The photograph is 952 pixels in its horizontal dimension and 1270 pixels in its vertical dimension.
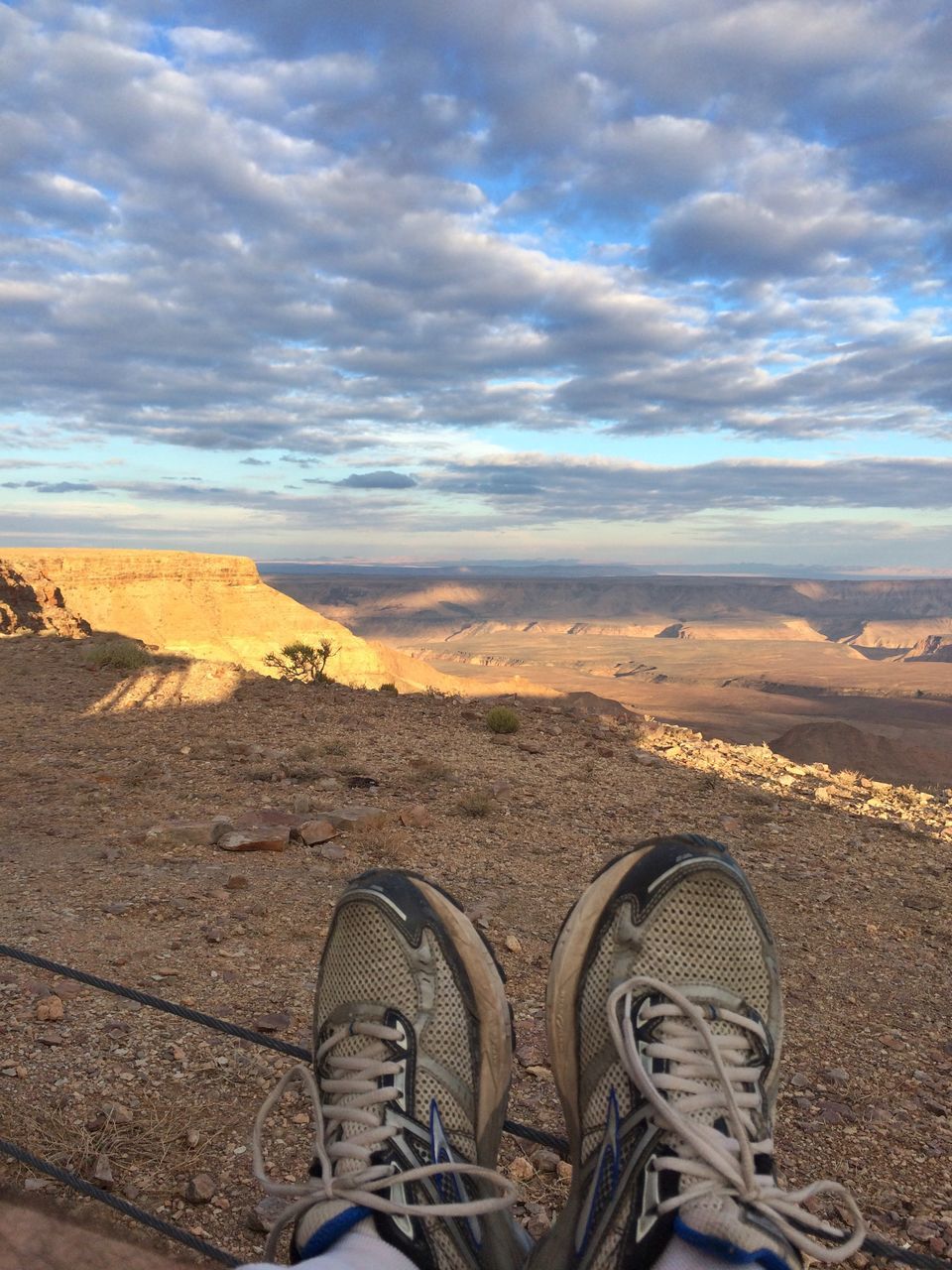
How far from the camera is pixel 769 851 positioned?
560cm

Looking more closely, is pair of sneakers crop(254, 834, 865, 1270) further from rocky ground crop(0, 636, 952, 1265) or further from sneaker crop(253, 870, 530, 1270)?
rocky ground crop(0, 636, 952, 1265)

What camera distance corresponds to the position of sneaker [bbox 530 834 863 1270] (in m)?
1.41

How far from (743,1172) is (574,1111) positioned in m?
0.39

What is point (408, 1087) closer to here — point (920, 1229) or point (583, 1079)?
point (583, 1079)

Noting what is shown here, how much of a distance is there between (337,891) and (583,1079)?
2.62m

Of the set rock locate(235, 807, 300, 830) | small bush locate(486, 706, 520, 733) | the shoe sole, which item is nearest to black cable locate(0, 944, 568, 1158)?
the shoe sole

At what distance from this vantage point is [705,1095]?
162cm

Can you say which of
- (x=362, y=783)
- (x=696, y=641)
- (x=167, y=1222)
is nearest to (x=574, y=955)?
(x=167, y=1222)

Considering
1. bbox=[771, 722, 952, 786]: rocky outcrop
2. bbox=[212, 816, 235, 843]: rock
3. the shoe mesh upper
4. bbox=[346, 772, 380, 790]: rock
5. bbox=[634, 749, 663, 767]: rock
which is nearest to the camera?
the shoe mesh upper

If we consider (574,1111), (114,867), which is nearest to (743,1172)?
(574,1111)

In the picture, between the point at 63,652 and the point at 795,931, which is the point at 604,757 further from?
the point at 63,652

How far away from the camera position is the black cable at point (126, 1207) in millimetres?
1474

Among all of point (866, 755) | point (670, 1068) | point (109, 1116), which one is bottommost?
point (866, 755)

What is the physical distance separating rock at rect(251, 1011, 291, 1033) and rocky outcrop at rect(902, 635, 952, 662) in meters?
91.4
